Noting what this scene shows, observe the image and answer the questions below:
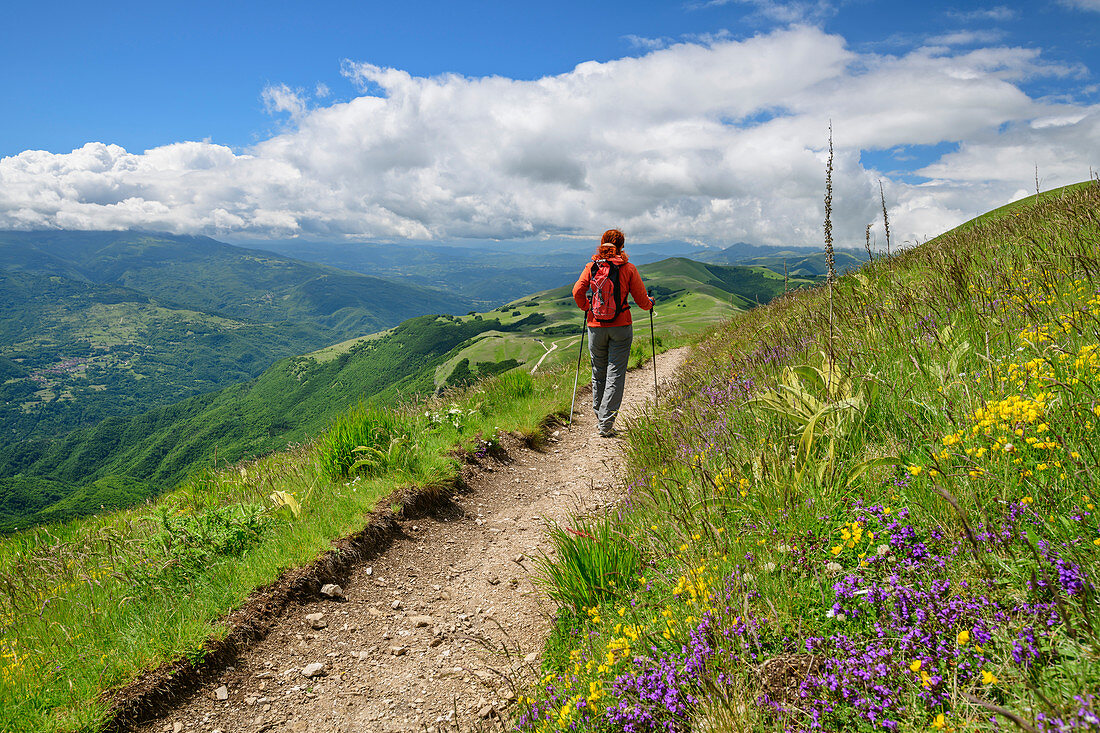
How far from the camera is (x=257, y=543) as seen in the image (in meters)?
6.05

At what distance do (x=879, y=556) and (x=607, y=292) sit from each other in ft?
25.0

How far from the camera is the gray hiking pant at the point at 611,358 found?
10203mm

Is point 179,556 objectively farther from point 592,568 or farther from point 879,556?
point 879,556

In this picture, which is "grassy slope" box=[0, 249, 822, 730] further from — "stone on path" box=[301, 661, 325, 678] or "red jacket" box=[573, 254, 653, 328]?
"red jacket" box=[573, 254, 653, 328]

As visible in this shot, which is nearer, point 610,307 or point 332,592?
point 332,592

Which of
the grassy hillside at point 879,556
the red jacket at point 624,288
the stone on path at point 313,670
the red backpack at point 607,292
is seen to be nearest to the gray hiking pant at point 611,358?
the red jacket at point 624,288

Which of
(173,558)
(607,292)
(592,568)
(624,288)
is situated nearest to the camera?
(592,568)

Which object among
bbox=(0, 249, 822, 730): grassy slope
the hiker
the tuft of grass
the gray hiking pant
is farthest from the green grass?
the tuft of grass

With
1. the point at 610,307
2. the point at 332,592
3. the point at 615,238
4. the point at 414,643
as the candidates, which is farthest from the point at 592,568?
the point at 615,238

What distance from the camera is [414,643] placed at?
497cm

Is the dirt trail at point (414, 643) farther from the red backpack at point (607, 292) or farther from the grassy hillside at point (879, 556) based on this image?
the red backpack at point (607, 292)

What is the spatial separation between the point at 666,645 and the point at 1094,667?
183 centimetres

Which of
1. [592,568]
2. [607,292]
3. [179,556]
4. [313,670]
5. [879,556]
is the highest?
[607,292]

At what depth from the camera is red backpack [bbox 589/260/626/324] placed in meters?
9.89
